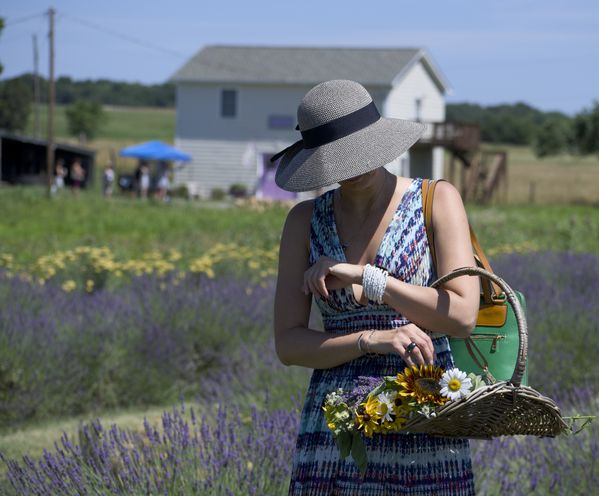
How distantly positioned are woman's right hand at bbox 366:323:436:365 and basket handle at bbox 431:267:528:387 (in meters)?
0.14

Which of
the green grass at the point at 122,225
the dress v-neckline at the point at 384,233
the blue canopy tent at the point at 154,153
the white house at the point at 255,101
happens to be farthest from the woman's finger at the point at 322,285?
the white house at the point at 255,101

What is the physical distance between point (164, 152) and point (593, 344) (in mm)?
34593

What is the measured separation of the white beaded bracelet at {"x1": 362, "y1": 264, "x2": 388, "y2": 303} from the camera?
2.48 metres

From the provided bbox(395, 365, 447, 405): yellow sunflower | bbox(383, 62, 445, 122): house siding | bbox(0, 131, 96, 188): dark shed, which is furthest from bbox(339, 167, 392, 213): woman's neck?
bbox(0, 131, 96, 188): dark shed

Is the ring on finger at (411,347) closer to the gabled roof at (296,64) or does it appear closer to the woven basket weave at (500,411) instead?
the woven basket weave at (500,411)

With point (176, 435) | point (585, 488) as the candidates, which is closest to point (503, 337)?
point (176, 435)

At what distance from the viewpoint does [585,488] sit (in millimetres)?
4422

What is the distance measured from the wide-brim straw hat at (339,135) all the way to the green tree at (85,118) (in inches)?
3753

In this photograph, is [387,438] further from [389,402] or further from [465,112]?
[465,112]

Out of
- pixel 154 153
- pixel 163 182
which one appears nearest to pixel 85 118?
pixel 154 153

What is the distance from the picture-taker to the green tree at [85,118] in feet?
315

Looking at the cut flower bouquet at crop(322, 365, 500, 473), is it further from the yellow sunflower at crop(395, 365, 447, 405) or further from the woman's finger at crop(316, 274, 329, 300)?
the woman's finger at crop(316, 274, 329, 300)

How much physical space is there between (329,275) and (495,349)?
1.50 ft

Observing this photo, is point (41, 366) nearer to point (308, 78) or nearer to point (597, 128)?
point (308, 78)
